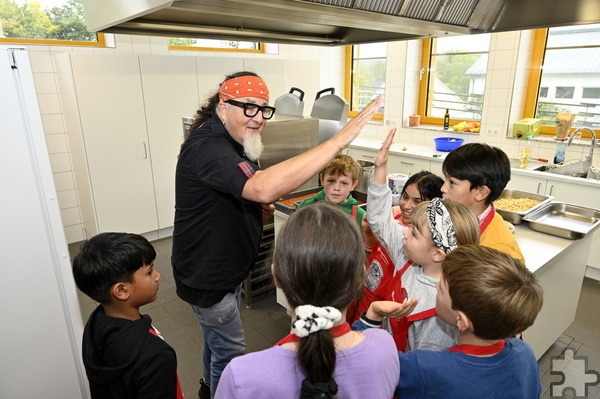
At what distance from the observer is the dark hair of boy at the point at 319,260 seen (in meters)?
0.74

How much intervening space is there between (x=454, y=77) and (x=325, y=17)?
12.4ft

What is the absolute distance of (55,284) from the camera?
1439mm

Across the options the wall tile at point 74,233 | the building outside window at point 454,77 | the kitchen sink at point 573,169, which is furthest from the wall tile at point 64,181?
the kitchen sink at point 573,169

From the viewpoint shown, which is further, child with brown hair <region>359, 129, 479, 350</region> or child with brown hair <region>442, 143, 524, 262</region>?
child with brown hair <region>442, 143, 524, 262</region>

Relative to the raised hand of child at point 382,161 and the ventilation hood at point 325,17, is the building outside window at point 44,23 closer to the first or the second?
the ventilation hood at point 325,17

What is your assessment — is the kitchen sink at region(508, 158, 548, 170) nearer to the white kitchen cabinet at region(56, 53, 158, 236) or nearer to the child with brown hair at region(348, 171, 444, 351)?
A: the child with brown hair at region(348, 171, 444, 351)

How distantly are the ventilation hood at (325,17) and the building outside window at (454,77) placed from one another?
8.98 feet

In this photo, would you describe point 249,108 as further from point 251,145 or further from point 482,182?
point 482,182

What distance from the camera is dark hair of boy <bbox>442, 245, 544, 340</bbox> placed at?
0.88 meters

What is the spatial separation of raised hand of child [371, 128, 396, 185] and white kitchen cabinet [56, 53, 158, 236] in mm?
3001

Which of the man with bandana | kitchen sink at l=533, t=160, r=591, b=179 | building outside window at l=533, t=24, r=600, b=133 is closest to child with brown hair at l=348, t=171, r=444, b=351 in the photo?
the man with bandana


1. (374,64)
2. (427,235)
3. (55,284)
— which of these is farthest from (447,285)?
(374,64)

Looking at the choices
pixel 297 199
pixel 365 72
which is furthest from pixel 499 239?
pixel 365 72

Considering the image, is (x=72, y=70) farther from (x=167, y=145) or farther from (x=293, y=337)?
(x=293, y=337)
